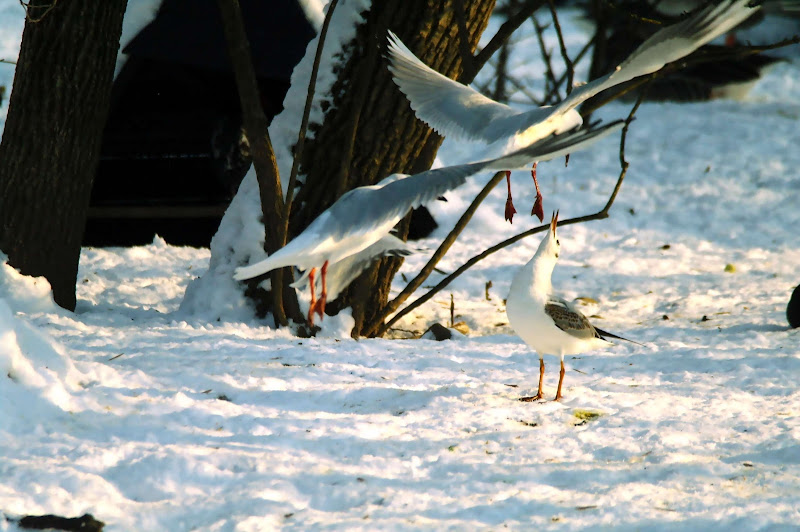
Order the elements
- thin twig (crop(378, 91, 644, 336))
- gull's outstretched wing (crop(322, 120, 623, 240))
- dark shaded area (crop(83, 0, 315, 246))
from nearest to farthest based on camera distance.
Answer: gull's outstretched wing (crop(322, 120, 623, 240)) → thin twig (crop(378, 91, 644, 336)) → dark shaded area (crop(83, 0, 315, 246))

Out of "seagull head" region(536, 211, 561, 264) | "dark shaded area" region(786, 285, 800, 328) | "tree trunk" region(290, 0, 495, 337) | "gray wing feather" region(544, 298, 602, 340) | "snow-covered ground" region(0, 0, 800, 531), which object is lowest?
"snow-covered ground" region(0, 0, 800, 531)

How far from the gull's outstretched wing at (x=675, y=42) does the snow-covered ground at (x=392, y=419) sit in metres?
1.22

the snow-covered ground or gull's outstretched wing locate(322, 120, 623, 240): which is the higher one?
gull's outstretched wing locate(322, 120, 623, 240)

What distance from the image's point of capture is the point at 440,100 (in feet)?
13.0

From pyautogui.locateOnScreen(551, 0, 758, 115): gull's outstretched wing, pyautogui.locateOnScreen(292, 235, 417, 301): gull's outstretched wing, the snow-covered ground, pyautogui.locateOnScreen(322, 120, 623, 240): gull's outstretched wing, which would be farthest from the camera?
pyautogui.locateOnScreen(292, 235, 417, 301): gull's outstretched wing

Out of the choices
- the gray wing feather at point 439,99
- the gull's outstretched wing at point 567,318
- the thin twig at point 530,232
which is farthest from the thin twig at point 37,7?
the gull's outstretched wing at point 567,318

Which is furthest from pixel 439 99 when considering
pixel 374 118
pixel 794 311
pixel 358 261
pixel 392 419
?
pixel 794 311

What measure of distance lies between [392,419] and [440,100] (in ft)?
5.46

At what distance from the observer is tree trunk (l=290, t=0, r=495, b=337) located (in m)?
4.25

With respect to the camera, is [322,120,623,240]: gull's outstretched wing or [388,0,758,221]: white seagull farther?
[388,0,758,221]: white seagull

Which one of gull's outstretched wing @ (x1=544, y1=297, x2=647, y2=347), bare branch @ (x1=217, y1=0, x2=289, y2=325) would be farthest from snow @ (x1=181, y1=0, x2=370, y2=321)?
gull's outstretched wing @ (x1=544, y1=297, x2=647, y2=347)

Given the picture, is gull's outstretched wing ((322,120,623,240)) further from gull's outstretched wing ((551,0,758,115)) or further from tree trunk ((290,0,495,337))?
tree trunk ((290,0,495,337))

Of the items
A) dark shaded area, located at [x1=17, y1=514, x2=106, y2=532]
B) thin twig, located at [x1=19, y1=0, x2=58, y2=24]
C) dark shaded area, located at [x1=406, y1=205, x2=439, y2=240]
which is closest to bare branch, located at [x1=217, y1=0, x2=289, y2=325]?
thin twig, located at [x1=19, y1=0, x2=58, y2=24]

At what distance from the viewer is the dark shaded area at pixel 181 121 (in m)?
6.71
